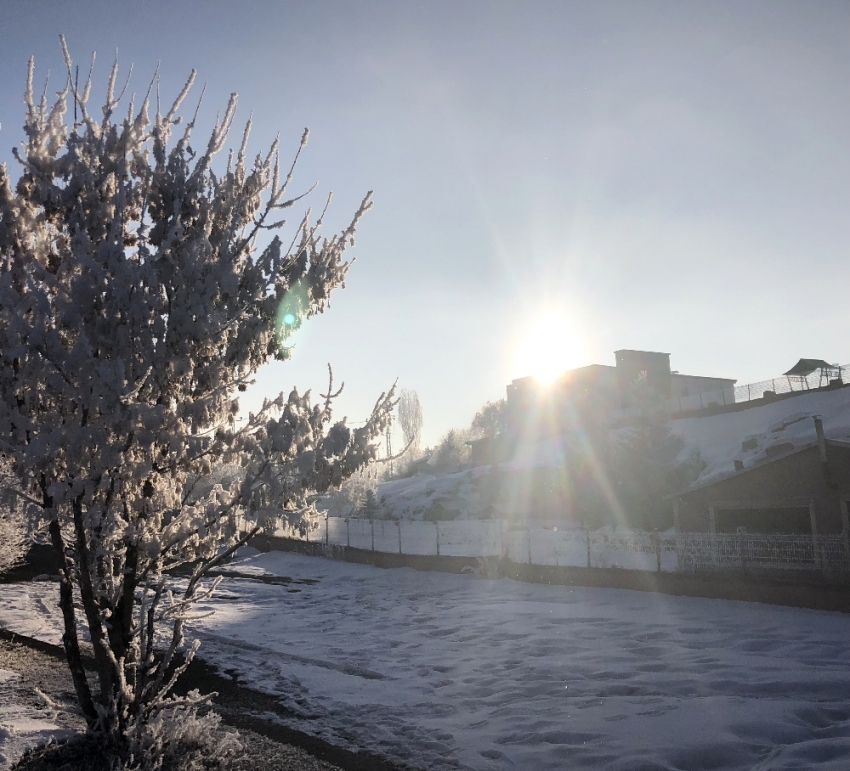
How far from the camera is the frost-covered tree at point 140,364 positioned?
4.83 metres

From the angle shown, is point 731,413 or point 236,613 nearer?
point 236,613

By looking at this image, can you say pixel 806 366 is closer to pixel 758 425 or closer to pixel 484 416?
pixel 758 425

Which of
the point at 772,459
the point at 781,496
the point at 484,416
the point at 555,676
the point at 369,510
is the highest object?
the point at 484,416

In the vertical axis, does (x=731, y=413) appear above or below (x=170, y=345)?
above

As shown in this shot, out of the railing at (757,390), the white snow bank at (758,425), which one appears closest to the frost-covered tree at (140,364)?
the white snow bank at (758,425)

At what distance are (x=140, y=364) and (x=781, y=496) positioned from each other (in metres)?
20.7

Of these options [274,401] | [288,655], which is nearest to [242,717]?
[288,655]

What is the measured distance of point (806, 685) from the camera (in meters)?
9.22

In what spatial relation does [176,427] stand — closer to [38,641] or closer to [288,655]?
[288,655]

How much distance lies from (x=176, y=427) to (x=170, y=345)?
673 millimetres

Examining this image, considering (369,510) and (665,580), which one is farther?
(369,510)

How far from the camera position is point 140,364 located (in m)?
5.02

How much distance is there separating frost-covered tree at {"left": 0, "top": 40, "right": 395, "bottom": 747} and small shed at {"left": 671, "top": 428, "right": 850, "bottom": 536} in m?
18.4

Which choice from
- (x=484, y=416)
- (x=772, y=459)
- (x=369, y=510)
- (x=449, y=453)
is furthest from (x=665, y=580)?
(x=484, y=416)
